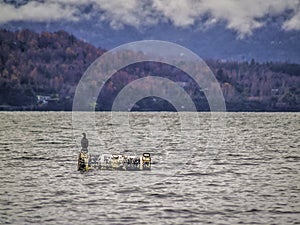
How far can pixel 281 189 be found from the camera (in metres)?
58.8

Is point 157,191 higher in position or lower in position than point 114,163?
lower

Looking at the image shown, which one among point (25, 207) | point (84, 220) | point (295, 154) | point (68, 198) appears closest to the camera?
point (84, 220)

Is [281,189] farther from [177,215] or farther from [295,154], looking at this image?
[295,154]

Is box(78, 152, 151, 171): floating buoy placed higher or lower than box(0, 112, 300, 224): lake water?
higher

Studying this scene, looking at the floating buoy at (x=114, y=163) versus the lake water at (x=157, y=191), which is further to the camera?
the floating buoy at (x=114, y=163)

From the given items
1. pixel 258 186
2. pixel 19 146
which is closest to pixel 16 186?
pixel 258 186

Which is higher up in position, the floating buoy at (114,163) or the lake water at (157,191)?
the floating buoy at (114,163)

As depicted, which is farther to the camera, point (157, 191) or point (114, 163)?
point (114, 163)

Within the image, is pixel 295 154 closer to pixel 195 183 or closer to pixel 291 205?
pixel 195 183

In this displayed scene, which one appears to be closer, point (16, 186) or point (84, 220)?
point (84, 220)

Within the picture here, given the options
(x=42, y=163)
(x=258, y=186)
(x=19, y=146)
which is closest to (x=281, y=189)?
(x=258, y=186)

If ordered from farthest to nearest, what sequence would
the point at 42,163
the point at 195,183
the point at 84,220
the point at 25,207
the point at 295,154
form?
the point at 295,154 < the point at 42,163 < the point at 195,183 < the point at 25,207 < the point at 84,220

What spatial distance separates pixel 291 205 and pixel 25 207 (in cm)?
1902

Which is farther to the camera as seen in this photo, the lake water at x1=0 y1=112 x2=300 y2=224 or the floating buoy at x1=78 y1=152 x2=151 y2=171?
the floating buoy at x1=78 y1=152 x2=151 y2=171
